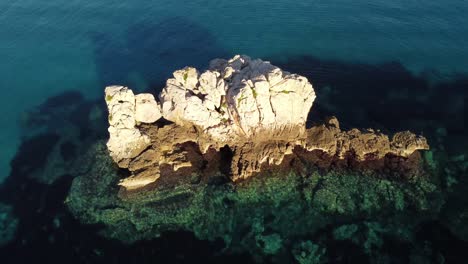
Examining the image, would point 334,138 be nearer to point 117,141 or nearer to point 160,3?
point 117,141

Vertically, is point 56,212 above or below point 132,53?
below

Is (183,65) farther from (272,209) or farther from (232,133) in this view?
(272,209)

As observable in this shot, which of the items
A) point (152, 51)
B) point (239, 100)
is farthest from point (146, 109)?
point (152, 51)

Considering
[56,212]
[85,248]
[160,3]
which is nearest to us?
[85,248]

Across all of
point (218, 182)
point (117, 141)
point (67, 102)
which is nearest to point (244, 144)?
point (218, 182)

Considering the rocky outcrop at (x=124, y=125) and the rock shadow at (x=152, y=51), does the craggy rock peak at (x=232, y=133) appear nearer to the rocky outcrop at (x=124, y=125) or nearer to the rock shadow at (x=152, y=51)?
the rocky outcrop at (x=124, y=125)

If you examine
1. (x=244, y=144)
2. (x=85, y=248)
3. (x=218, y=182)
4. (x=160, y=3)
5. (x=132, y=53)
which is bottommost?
(x=85, y=248)

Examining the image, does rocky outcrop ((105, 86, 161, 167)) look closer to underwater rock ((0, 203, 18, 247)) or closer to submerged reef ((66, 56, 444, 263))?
submerged reef ((66, 56, 444, 263))
